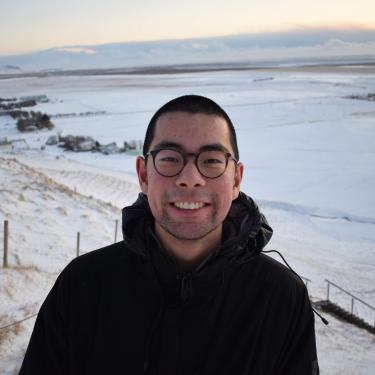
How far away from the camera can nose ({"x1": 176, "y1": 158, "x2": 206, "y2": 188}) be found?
64.5 inches

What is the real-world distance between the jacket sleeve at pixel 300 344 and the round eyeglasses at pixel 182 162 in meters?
0.60

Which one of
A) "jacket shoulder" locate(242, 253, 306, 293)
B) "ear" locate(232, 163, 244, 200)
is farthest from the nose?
"jacket shoulder" locate(242, 253, 306, 293)

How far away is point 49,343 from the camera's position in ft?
5.53

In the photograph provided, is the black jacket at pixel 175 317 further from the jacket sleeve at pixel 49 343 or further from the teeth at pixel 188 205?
the teeth at pixel 188 205

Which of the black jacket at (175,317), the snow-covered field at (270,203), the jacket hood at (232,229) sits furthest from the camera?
the snow-covered field at (270,203)

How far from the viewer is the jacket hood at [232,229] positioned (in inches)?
66.8

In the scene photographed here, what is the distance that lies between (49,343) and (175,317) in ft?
1.75

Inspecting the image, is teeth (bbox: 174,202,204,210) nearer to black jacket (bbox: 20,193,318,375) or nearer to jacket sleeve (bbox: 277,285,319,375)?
black jacket (bbox: 20,193,318,375)

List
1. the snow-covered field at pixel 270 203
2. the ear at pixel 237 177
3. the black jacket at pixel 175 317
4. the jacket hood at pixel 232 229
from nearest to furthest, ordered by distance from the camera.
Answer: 1. the black jacket at pixel 175 317
2. the jacket hood at pixel 232 229
3. the ear at pixel 237 177
4. the snow-covered field at pixel 270 203

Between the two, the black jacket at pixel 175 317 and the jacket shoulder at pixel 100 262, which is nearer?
the black jacket at pixel 175 317

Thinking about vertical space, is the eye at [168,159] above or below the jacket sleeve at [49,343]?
above

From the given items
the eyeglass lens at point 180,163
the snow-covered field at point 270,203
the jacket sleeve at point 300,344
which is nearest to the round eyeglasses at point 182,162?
the eyeglass lens at point 180,163

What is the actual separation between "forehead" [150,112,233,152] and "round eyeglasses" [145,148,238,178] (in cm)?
4

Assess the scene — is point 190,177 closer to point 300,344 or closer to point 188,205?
point 188,205
